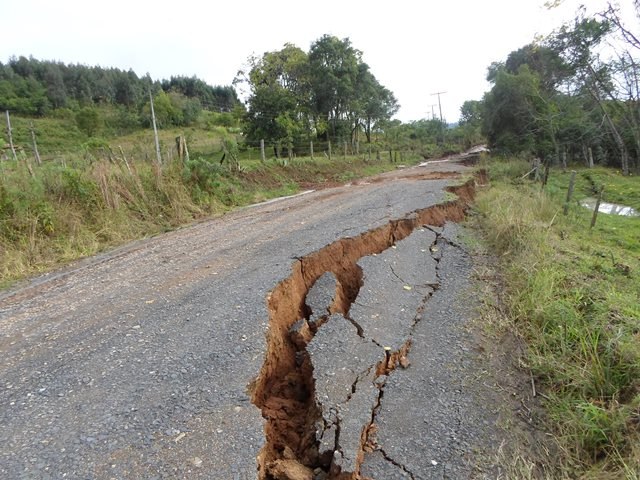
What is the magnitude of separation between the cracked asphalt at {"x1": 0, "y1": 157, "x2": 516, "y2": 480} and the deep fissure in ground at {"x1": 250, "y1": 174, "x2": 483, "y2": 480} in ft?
0.24

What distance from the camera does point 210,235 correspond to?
253 inches

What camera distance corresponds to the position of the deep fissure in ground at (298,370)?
6.79 feet

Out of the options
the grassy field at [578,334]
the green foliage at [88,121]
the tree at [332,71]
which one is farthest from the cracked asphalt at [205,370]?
the green foliage at [88,121]

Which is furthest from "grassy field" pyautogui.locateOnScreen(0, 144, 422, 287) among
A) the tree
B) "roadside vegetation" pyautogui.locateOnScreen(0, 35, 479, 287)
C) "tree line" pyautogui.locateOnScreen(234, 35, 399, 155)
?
the tree

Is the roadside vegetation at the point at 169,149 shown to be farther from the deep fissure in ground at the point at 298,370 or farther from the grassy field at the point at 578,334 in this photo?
the grassy field at the point at 578,334

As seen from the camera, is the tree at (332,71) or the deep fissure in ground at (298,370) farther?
the tree at (332,71)

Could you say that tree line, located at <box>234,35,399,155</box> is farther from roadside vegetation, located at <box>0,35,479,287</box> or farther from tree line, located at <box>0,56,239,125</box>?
tree line, located at <box>0,56,239,125</box>

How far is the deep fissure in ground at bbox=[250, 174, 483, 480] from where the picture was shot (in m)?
2.07

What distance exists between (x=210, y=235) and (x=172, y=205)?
7.15 ft

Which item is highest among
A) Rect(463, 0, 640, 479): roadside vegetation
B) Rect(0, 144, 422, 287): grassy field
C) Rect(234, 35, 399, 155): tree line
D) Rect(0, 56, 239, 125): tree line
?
Rect(0, 56, 239, 125): tree line

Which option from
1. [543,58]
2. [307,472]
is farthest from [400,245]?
[543,58]

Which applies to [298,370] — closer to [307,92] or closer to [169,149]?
[169,149]

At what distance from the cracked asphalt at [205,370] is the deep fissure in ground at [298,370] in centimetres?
7

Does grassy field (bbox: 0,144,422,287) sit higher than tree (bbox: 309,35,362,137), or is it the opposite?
tree (bbox: 309,35,362,137)
